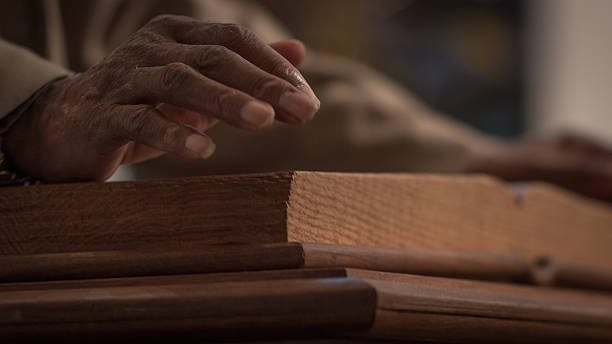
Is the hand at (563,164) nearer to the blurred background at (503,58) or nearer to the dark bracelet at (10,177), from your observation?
the dark bracelet at (10,177)

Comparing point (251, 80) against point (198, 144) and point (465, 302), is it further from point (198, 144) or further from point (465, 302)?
point (465, 302)

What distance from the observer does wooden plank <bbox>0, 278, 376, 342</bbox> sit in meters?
0.31

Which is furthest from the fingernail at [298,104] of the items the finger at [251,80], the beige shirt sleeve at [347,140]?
the beige shirt sleeve at [347,140]

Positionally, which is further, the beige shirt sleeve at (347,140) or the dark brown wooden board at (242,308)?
the beige shirt sleeve at (347,140)

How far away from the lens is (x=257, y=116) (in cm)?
33

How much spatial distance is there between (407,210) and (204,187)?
5.8 inches

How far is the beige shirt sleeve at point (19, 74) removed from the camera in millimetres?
426

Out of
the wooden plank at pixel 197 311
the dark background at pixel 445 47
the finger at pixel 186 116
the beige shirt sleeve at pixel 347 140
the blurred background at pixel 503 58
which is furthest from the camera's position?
the blurred background at pixel 503 58

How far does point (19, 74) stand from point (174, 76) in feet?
0.46

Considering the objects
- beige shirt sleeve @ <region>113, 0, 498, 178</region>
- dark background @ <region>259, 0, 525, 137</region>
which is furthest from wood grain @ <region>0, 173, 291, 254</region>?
dark background @ <region>259, 0, 525, 137</region>

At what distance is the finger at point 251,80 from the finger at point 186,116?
0.17 feet

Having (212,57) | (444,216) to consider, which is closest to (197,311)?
(212,57)

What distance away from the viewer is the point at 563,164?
0.92 metres

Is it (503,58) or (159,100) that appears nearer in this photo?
(159,100)
